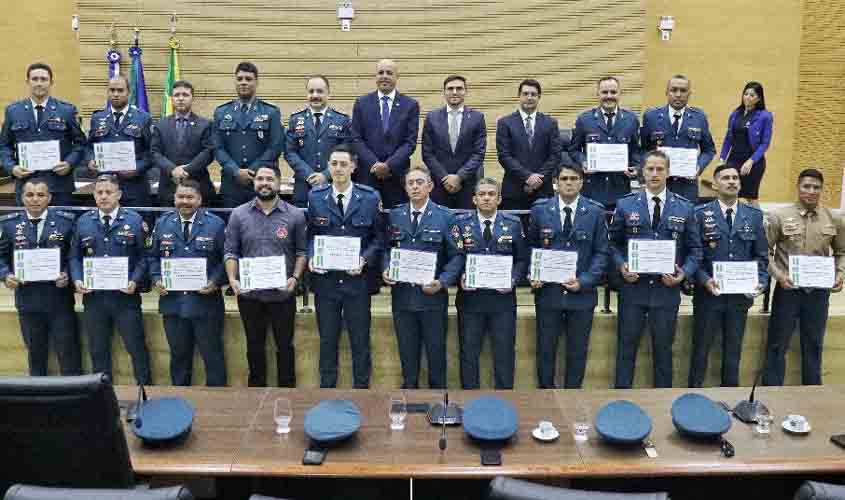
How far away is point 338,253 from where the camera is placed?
5555 mm

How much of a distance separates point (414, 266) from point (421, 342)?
73 centimetres

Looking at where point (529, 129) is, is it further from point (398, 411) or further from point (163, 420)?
point (163, 420)

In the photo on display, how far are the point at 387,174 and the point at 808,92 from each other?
8.24m

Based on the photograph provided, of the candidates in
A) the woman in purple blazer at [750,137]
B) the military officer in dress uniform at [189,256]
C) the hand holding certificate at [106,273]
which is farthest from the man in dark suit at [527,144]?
the hand holding certificate at [106,273]

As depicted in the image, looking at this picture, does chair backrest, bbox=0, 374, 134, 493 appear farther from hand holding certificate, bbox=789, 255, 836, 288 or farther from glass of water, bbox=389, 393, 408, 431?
hand holding certificate, bbox=789, 255, 836, 288

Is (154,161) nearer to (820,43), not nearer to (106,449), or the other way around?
(106,449)

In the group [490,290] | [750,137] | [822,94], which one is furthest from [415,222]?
[822,94]

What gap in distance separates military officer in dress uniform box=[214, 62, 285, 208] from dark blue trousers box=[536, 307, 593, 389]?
2.54 meters

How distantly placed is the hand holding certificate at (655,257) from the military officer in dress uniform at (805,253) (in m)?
0.90

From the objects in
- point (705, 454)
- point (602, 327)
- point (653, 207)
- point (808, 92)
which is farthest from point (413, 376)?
point (808, 92)

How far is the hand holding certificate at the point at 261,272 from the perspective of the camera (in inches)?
214

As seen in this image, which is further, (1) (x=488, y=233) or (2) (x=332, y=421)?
(1) (x=488, y=233)

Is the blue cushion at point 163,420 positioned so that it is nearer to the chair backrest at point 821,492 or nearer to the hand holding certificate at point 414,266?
the hand holding certificate at point 414,266

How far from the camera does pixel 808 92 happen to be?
38.7 feet
